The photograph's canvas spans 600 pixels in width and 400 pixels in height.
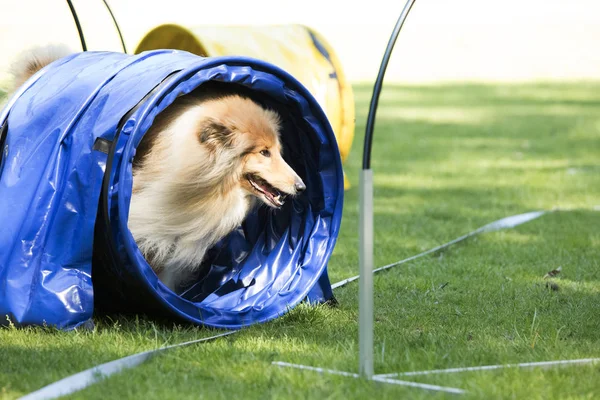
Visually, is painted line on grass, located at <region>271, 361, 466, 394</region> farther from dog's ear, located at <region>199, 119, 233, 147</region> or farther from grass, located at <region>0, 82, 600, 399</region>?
dog's ear, located at <region>199, 119, 233, 147</region>

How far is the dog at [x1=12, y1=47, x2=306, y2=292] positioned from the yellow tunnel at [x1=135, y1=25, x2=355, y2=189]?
2.69 meters

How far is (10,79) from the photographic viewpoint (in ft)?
17.6

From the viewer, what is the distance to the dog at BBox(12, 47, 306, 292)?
4219 millimetres

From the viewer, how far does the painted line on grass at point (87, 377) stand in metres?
3.00

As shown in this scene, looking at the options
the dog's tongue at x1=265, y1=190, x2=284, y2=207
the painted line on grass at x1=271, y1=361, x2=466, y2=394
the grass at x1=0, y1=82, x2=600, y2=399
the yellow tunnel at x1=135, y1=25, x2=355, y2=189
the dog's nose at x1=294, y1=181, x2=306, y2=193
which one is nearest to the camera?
the painted line on grass at x1=271, y1=361, x2=466, y2=394

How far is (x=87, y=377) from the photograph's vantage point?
3.19 metres

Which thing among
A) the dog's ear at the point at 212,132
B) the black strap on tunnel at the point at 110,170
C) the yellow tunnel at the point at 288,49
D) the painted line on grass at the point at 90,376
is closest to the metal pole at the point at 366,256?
the painted line on grass at the point at 90,376

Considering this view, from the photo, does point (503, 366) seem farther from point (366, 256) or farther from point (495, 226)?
point (495, 226)

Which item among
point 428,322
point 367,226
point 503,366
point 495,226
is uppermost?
point 367,226

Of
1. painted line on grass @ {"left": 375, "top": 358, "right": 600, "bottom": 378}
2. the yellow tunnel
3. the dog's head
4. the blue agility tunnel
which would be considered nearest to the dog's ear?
the dog's head

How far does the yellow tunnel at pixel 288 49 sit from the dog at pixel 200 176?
2690 mm

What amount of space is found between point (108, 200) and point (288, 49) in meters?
4.20

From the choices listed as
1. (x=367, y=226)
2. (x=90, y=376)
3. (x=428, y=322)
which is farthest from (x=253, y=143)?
(x=90, y=376)

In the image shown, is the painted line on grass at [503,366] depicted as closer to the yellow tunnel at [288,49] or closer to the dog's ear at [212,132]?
the dog's ear at [212,132]
